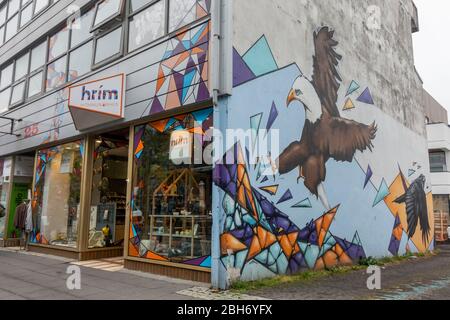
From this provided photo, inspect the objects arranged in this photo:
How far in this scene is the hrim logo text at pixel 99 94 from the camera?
31.7ft

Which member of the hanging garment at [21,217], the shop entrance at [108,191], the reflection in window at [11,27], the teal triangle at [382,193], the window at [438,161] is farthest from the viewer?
the window at [438,161]

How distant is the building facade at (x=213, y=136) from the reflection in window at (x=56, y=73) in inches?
2.9

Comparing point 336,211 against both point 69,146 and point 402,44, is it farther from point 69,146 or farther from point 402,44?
point 402,44

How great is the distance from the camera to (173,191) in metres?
8.66

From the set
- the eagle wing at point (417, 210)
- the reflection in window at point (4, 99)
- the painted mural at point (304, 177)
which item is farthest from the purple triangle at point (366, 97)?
the reflection in window at point (4, 99)

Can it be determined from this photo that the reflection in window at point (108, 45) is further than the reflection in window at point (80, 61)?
No

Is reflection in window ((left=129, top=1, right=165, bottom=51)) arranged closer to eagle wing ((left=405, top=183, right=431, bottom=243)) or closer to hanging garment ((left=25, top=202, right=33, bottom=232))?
hanging garment ((left=25, top=202, right=33, bottom=232))

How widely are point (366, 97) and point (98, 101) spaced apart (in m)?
8.09

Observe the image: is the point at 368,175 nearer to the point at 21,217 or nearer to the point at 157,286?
the point at 157,286

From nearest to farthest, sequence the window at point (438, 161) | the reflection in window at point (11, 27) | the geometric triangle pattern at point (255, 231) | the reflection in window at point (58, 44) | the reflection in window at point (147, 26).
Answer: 1. the geometric triangle pattern at point (255, 231)
2. the reflection in window at point (147, 26)
3. the reflection in window at point (58, 44)
4. the reflection in window at point (11, 27)
5. the window at point (438, 161)

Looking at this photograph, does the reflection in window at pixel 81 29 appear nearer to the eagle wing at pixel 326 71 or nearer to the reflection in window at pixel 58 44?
the reflection in window at pixel 58 44

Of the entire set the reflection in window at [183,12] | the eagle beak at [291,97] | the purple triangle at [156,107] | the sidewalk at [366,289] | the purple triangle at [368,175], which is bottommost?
the sidewalk at [366,289]

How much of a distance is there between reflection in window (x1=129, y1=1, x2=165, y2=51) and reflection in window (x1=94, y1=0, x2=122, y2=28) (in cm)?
76

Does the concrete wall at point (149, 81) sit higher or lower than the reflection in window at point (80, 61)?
lower
